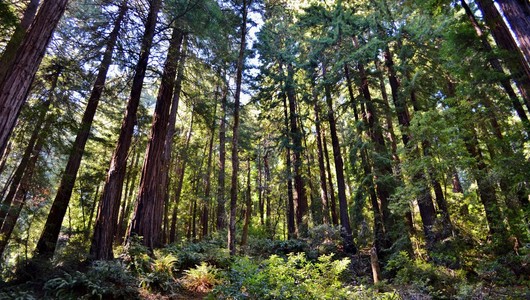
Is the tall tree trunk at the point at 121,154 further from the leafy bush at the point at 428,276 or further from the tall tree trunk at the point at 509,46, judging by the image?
the tall tree trunk at the point at 509,46

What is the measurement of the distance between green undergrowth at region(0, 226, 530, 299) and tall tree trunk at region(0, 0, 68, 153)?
10.4 ft

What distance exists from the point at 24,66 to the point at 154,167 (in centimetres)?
473

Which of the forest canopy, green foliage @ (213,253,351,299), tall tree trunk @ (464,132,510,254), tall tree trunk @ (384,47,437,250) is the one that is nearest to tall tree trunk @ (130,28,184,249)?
the forest canopy

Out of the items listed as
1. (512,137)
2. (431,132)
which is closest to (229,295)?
(431,132)

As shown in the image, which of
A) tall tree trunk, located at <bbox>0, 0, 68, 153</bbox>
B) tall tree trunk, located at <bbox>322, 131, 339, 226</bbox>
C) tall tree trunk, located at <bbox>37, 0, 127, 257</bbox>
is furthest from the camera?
tall tree trunk, located at <bbox>322, 131, 339, 226</bbox>

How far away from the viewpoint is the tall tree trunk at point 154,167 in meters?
8.63

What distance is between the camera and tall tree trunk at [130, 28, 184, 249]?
8633mm

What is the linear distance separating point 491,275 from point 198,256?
8.27 metres

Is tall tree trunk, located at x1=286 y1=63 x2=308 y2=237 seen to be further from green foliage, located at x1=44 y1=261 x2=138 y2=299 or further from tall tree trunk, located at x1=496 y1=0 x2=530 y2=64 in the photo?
tall tree trunk, located at x1=496 y1=0 x2=530 y2=64

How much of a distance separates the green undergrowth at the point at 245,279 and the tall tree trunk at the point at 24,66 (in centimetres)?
316

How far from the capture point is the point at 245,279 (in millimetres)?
5820

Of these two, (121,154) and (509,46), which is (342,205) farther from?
(121,154)

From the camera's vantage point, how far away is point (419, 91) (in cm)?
1234

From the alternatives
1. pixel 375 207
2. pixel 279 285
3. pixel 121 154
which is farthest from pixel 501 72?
pixel 121 154
